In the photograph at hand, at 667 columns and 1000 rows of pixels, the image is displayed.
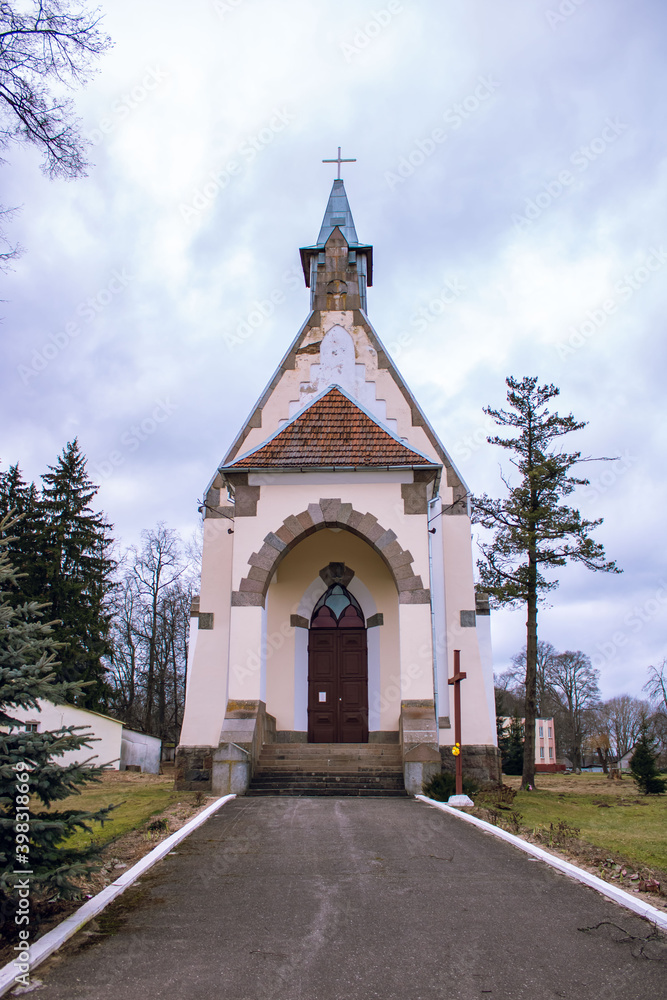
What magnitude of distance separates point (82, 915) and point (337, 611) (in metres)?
11.6

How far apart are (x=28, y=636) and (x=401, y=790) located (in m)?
8.54

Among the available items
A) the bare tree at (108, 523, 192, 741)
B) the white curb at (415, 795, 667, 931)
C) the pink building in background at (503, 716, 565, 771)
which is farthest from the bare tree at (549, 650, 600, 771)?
the white curb at (415, 795, 667, 931)

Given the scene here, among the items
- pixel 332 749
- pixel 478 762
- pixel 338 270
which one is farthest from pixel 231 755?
pixel 338 270

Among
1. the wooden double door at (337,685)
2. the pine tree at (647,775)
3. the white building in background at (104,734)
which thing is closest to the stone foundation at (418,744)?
the wooden double door at (337,685)

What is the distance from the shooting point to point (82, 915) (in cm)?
504

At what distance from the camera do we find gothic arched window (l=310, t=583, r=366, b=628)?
53.9 ft

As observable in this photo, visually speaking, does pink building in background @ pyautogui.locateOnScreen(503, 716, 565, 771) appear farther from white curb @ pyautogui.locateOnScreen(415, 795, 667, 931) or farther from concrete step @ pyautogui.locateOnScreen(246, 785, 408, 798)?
white curb @ pyautogui.locateOnScreen(415, 795, 667, 931)

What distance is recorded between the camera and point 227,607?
52.1 feet

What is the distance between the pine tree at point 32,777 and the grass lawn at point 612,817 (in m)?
5.40


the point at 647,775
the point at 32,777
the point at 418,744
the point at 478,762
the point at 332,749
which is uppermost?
the point at 32,777

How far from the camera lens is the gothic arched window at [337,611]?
16422 mm

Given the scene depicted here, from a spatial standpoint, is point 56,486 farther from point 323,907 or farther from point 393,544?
point 323,907

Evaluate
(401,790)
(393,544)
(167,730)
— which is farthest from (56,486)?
(401,790)

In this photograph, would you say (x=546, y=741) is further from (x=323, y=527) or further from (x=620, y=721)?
(x=323, y=527)
